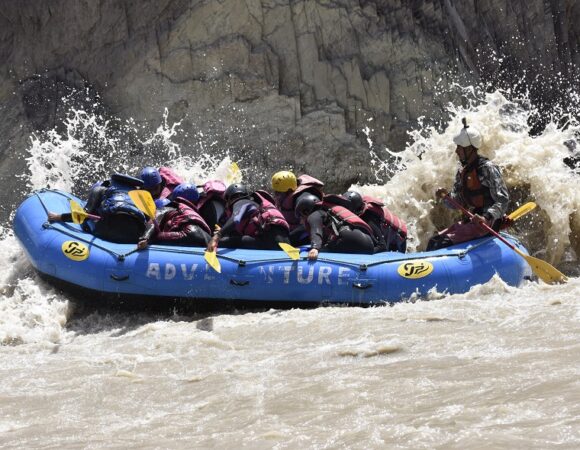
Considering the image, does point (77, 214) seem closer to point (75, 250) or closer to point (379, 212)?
point (75, 250)

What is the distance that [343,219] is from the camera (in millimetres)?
7730

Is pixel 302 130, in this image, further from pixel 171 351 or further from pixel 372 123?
pixel 171 351

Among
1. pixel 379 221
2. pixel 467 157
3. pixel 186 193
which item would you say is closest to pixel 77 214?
pixel 186 193

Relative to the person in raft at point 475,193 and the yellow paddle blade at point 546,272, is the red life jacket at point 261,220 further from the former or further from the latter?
the yellow paddle blade at point 546,272

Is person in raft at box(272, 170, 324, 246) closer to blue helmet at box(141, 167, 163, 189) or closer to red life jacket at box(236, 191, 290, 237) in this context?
red life jacket at box(236, 191, 290, 237)

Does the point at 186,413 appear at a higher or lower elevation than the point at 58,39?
lower

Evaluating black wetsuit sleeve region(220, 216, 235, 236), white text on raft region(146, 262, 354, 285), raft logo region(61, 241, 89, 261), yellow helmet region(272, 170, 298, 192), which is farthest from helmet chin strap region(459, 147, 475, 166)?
raft logo region(61, 241, 89, 261)

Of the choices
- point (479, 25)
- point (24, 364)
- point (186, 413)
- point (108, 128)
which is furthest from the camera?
point (479, 25)

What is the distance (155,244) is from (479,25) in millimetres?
7332

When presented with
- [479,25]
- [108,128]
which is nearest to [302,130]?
[108,128]

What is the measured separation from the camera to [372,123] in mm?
11766

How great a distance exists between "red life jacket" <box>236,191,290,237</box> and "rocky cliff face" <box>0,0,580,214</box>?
3677mm

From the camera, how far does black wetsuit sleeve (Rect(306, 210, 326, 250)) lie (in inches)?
294

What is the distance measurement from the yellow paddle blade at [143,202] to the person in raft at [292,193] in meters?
1.12
